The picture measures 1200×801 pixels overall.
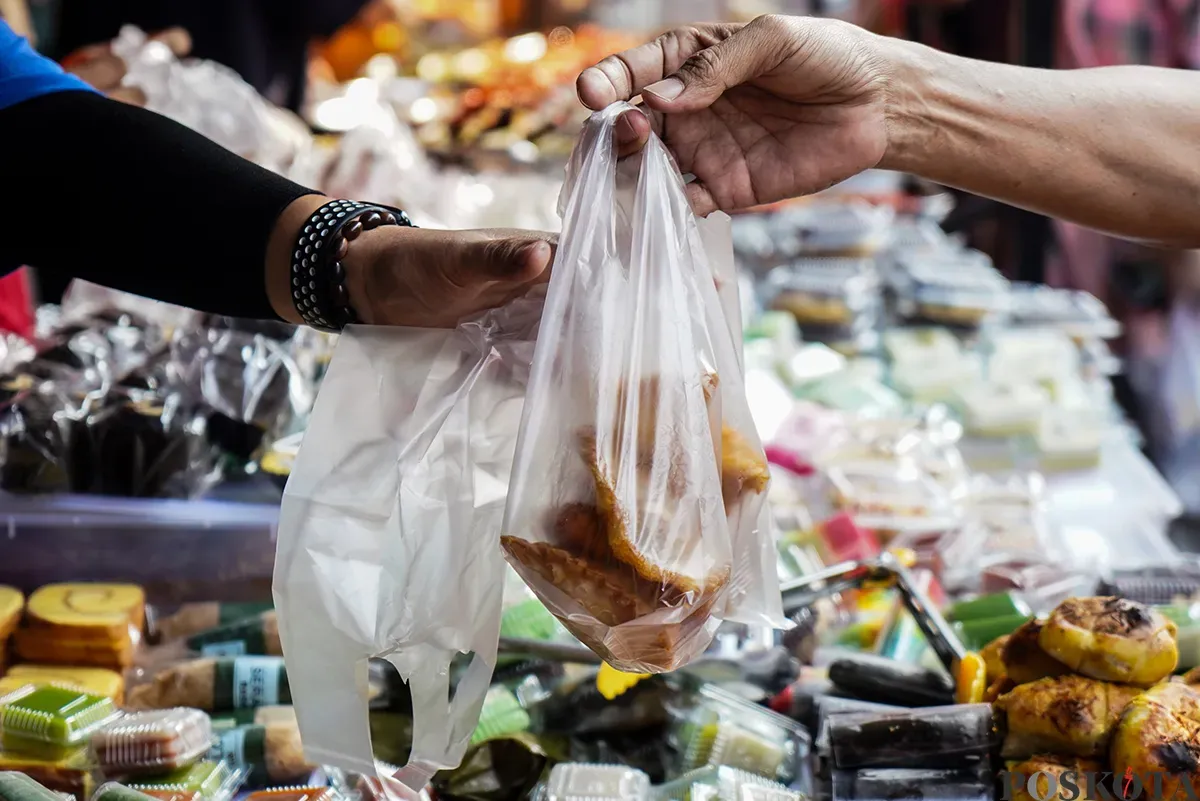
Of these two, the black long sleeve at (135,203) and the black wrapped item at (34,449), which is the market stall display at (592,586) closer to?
the black wrapped item at (34,449)

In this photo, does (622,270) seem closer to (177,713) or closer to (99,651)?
(177,713)

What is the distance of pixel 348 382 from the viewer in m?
1.10

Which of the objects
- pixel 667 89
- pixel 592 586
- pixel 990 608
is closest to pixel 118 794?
pixel 592 586

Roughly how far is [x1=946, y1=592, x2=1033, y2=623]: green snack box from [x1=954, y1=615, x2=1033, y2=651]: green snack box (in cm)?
2

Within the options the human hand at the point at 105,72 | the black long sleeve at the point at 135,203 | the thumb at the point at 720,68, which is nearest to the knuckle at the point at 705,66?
the thumb at the point at 720,68

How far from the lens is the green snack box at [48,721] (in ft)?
3.86

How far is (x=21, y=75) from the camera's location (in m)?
1.38

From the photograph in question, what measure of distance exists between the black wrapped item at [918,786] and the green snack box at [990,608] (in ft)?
1.37

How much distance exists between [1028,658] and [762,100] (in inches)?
28.9

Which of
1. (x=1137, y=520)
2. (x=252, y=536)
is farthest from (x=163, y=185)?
(x=1137, y=520)

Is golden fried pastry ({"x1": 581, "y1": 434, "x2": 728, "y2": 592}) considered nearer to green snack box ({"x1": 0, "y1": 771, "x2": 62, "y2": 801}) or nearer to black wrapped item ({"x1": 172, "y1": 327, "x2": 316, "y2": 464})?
green snack box ({"x1": 0, "y1": 771, "x2": 62, "y2": 801})

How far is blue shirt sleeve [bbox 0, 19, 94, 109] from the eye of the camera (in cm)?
138

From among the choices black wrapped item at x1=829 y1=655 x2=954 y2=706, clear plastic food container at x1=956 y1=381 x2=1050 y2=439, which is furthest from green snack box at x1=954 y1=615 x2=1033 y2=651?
clear plastic food container at x1=956 y1=381 x2=1050 y2=439

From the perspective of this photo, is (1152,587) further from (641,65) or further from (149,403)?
(149,403)
